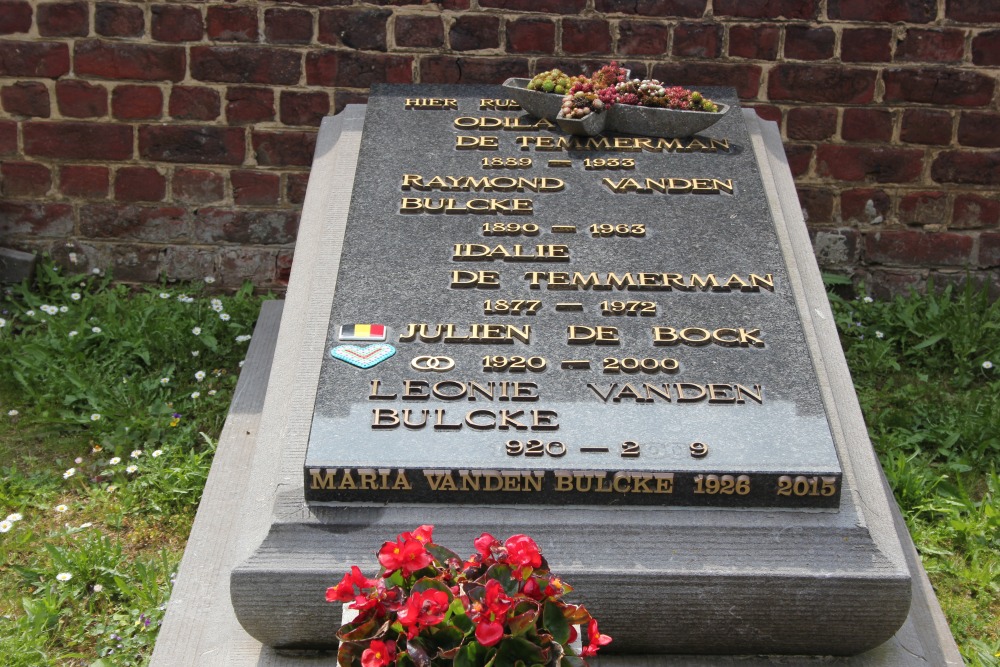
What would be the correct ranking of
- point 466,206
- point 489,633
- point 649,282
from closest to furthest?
point 489,633
point 649,282
point 466,206

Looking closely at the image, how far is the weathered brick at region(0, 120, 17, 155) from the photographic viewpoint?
467 centimetres

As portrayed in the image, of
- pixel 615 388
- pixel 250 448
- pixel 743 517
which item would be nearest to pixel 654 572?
pixel 743 517

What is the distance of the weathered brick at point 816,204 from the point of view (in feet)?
15.6

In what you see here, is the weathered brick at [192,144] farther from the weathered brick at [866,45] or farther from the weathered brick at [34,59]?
the weathered brick at [866,45]

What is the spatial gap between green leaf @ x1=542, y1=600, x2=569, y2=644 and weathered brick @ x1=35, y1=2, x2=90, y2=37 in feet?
11.3

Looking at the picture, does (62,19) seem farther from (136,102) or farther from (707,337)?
(707,337)

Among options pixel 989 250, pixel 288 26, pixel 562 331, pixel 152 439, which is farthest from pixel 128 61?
pixel 989 250

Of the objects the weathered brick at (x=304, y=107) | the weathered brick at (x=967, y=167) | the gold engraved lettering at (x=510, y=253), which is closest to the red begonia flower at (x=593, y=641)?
the gold engraved lettering at (x=510, y=253)

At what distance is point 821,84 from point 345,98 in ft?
6.12

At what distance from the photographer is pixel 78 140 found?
15.4 feet

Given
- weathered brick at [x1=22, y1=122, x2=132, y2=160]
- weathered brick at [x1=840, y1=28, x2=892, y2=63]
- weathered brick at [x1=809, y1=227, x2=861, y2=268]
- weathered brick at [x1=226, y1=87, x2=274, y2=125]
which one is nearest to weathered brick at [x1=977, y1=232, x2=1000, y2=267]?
weathered brick at [x1=809, y1=227, x2=861, y2=268]

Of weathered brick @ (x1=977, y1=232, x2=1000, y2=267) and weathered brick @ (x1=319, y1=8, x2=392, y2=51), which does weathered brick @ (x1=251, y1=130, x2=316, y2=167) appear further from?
weathered brick @ (x1=977, y1=232, x2=1000, y2=267)

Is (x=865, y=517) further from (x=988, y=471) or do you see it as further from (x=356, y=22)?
(x=356, y=22)

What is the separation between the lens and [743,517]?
2.46 metres
